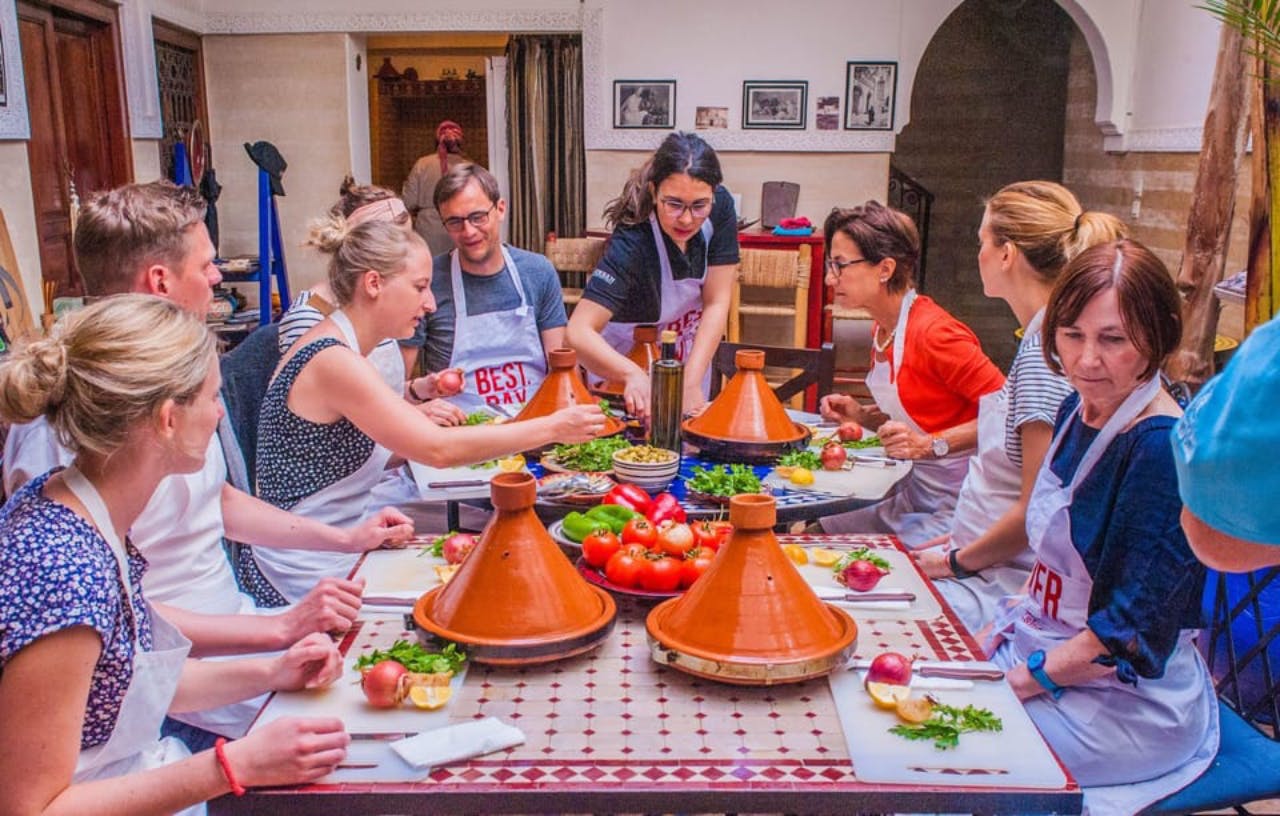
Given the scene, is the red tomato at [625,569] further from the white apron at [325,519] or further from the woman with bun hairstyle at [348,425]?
the white apron at [325,519]

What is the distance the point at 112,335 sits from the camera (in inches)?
62.7

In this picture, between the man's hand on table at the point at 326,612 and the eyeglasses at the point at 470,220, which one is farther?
the eyeglasses at the point at 470,220

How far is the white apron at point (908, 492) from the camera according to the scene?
11.2ft

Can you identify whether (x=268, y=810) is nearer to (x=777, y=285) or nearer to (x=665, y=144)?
(x=665, y=144)

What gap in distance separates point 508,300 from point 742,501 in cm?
255

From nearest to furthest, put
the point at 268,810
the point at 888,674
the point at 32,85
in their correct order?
the point at 268,810
the point at 888,674
the point at 32,85

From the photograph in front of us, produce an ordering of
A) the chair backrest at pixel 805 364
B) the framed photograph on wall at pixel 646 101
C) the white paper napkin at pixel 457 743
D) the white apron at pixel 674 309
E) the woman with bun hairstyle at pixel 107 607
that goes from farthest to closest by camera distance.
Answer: the framed photograph on wall at pixel 646 101 → the chair backrest at pixel 805 364 → the white apron at pixel 674 309 → the white paper napkin at pixel 457 743 → the woman with bun hairstyle at pixel 107 607

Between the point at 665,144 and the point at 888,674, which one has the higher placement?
the point at 665,144

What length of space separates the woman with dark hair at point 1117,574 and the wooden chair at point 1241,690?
60 mm

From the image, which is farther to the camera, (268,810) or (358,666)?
(358,666)

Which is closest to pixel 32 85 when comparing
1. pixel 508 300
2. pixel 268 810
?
pixel 508 300

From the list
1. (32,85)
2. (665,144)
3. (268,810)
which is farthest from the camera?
(32,85)

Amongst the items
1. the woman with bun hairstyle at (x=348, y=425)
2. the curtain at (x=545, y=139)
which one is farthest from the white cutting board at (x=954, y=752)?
the curtain at (x=545, y=139)

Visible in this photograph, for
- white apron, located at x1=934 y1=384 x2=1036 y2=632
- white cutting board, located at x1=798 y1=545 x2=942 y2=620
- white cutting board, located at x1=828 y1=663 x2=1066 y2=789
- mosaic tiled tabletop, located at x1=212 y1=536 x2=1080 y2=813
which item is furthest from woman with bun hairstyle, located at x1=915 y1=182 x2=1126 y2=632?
mosaic tiled tabletop, located at x1=212 y1=536 x2=1080 y2=813
